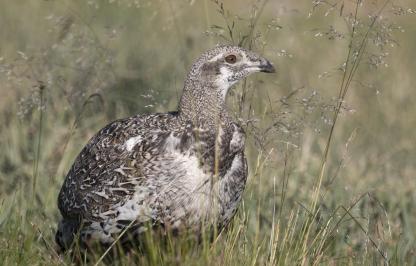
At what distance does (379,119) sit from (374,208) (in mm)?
2518

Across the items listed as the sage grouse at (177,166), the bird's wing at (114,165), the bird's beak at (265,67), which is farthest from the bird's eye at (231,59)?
the bird's wing at (114,165)

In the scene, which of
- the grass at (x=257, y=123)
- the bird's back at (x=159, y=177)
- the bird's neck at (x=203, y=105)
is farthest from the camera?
the bird's neck at (x=203, y=105)

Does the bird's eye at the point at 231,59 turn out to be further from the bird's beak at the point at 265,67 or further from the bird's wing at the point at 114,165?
the bird's wing at the point at 114,165

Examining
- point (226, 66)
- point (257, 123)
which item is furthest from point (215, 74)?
point (257, 123)

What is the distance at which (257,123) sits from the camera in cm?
527

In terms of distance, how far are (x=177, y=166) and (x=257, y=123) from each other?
526mm

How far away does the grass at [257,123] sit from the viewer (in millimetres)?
4832

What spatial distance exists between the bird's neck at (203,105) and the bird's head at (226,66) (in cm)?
3

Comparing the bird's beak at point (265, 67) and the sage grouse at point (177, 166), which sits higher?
the bird's beak at point (265, 67)

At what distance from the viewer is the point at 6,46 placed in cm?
947

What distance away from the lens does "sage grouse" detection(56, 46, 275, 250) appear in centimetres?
499

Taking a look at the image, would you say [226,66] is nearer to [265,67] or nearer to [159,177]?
[265,67]

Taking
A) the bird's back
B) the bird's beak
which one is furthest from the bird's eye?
the bird's back

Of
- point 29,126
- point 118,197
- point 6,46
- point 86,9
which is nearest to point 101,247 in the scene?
point 118,197
